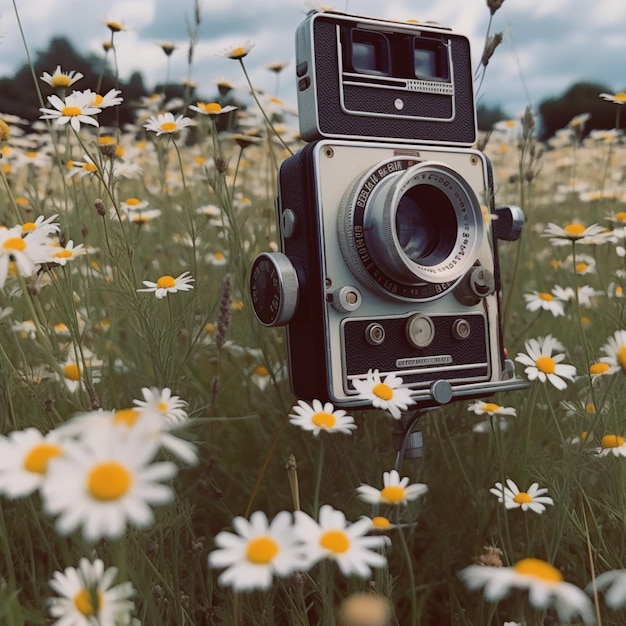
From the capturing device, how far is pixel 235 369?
60.4 inches

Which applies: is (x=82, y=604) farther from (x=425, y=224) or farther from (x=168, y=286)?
(x=425, y=224)

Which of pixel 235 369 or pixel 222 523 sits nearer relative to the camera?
pixel 222 523

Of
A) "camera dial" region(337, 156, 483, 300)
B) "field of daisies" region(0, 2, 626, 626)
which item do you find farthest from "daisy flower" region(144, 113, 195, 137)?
"camera dial" region(337, 156, 483, 300)

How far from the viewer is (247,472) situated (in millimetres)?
1348

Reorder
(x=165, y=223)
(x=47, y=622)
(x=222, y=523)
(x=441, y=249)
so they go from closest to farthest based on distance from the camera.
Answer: (x=47, y=622) → (x=441, y=249) → (x=222, y=523) → (x=165, y=223)

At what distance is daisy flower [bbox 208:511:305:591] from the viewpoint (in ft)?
1.65

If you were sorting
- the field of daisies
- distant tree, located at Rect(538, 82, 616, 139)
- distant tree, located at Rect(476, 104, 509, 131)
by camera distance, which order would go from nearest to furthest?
the field of daisies → distant tree, located at Rect(476, 104, 509, 131) → distant tree, located at Rect(538, 82, 616, 139)

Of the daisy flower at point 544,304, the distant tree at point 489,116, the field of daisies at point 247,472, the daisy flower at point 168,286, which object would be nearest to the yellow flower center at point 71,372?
→ the field of daisies at point 247,472

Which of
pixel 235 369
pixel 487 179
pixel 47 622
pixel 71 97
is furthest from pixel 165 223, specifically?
pixel 47 622

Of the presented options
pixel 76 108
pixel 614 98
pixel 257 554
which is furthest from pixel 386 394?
pixel 614 98

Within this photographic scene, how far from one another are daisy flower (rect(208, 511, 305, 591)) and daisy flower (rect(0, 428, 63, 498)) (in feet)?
0.40

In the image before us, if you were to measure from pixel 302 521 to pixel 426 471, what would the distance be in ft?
2.50

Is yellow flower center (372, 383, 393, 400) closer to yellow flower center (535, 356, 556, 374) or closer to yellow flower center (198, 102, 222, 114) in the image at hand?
yellow flower center (535, 356, 556, 374)

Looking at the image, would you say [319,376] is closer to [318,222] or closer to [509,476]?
[318,222]
